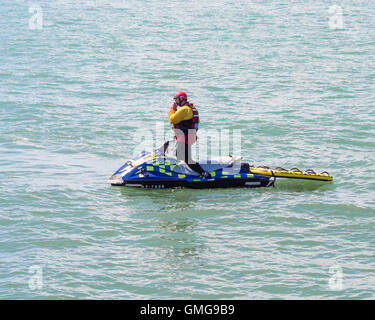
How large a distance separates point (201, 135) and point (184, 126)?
5584mm

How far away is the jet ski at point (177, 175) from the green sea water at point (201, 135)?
0.66 feet

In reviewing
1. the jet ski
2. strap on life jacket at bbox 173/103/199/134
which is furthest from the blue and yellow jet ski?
strap on life jacket at bbox 173/103/199/134

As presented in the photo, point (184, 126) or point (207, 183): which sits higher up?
point (184, 126)

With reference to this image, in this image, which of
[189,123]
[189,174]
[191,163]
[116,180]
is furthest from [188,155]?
[116,180]

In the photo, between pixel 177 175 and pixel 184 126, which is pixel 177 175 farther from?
pixel 184 126

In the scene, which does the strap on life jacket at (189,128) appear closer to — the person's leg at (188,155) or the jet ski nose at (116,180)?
the person's leg at (188,155)

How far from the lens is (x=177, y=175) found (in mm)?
15055

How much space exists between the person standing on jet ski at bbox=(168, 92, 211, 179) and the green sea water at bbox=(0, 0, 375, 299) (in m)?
0.72

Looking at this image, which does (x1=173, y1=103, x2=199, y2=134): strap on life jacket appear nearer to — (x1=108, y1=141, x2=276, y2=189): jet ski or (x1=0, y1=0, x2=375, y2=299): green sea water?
(x1=108, y1=141, x2=276, y2=189): jet ski

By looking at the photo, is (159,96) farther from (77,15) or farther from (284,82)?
(77,15)

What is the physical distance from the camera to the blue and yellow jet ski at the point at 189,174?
15.0 m

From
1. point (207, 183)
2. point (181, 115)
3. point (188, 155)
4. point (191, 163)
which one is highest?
point (181, 115)

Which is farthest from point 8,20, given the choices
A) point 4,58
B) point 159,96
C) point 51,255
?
point 51,255

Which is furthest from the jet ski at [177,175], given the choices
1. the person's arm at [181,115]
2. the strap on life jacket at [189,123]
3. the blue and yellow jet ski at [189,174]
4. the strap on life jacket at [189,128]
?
the person's arm at [181,115]
